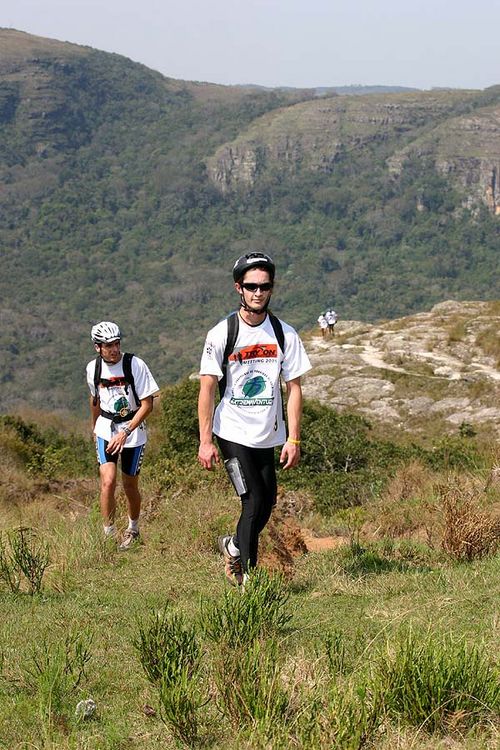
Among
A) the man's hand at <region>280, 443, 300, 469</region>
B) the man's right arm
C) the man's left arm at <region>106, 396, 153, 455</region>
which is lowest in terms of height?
the man's left arm at <region>106, 396, 153, 455</region>

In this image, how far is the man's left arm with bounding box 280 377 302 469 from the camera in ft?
15.8

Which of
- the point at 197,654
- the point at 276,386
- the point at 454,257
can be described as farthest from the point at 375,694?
the point at 454,257

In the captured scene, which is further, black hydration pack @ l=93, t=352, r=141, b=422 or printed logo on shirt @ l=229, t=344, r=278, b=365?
black hydration pack @ l=93, t=352, r=141, b=422

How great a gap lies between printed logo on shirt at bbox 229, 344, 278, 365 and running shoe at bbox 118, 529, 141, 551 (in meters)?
2.13

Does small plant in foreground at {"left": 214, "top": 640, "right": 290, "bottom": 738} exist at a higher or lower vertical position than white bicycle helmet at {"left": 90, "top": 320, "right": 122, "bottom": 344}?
lower

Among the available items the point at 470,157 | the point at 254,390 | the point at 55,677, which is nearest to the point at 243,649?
the point at 55,677

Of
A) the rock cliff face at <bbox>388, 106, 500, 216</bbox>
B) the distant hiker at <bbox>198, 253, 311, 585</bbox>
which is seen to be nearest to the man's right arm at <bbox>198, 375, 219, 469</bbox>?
the distant hiker at <bbox>198, 253, 311, 585</bbox>

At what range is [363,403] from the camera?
2388 centimetres

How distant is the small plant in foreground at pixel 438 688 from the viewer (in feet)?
9.52

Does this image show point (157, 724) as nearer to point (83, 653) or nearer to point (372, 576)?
point (83, 653)

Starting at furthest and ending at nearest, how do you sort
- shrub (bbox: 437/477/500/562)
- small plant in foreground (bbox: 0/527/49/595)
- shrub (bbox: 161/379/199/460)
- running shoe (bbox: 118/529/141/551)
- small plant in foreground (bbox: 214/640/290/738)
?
shrub (bbox: 161/379/199/460), running shoe (bbox: 118/529/141/551), shrub (bbox: 437/477/500/562), small plant in foreground (bbox: 0/527/49/595), small plant in foreground (bbox: 214/640/290/738)

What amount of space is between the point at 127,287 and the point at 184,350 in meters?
38.5

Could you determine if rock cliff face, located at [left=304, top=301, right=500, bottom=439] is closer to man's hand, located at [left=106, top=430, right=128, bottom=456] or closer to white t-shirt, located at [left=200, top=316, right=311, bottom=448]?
man's hand, located at [left=106, top=430, right=128, bottom=456]

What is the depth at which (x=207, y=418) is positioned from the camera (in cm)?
472
